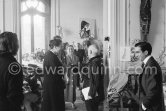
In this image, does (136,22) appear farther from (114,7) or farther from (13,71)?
(13,71)

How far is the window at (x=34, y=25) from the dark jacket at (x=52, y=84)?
6686mm

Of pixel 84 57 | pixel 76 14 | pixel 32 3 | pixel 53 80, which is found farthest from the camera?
pixel 76 14

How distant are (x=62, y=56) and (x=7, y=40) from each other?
392 centimetres

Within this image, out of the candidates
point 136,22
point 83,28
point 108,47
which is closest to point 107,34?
point 108,47

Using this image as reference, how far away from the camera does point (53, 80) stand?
381cm

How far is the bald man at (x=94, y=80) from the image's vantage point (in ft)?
11.1

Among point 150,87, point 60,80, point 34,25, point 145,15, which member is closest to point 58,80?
point 60,80

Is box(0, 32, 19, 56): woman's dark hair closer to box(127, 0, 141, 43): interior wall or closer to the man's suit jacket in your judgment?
the man's suit jacket

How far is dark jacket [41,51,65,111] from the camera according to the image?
3765 millimetres

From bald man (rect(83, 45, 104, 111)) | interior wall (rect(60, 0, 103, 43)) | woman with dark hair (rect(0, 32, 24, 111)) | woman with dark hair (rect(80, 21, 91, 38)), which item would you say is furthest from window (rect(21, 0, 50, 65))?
woman with dark hair (rect(0, 32, 24, 111))

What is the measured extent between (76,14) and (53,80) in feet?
24.6

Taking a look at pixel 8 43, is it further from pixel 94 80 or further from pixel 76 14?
pixel 76 14

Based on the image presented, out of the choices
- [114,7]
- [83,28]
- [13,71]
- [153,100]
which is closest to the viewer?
[13,71]

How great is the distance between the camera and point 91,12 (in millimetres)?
11117
